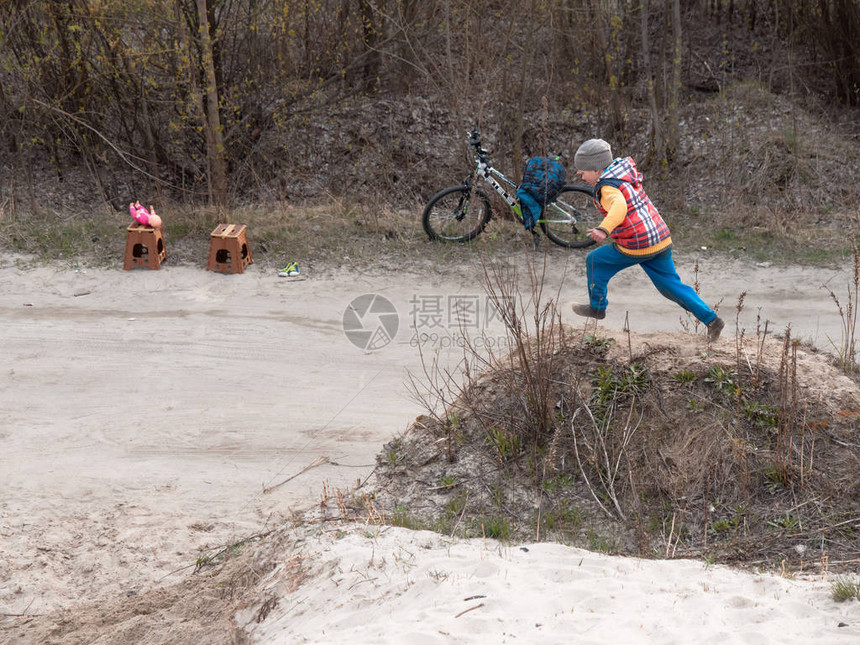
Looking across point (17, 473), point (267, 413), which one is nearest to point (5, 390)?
point (17, 473)

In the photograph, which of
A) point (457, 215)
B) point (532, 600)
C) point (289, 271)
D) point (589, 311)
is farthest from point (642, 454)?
point (457, 215)

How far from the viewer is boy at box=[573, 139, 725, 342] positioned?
5.93m

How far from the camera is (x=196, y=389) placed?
7.06 meters

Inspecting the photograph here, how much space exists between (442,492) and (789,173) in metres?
9.84

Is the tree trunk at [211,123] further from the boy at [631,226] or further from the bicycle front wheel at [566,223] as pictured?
the boy at [631,226]

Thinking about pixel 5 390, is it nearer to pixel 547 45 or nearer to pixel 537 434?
pixel 537 434

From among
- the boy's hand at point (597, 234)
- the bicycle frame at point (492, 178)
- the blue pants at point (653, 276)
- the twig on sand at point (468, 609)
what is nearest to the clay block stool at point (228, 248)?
the bicycle frame at point (492, 178)

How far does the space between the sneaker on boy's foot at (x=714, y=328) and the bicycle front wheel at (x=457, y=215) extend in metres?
4.59

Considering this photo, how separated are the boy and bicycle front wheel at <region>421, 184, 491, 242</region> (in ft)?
13.4

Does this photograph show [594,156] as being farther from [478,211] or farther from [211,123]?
[211,123]

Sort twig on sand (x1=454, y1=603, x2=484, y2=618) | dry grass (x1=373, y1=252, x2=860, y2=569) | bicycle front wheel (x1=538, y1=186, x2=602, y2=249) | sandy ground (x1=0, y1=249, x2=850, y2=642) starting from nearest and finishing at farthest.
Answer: twig on sand (x1=454, y1=603, x2=484, y2=618)
dry grass (x1=373, y1=252, x2=860, y2=569)
sandy ground (x1=0, y1=249, x2=850, y2=642)
bicycle front wheel (x1=538, y1=186, x2=602, y2=249)

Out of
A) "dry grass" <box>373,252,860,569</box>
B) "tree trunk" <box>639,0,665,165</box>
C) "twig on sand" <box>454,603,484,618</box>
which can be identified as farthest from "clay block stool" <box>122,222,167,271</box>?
"tree trunk" <box>639,0,665,165</box>

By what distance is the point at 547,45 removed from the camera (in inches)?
567

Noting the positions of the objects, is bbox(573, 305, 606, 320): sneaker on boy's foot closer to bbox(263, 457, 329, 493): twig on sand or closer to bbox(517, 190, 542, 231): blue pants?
bbox(263, 457, 329, 493): twig on sand
